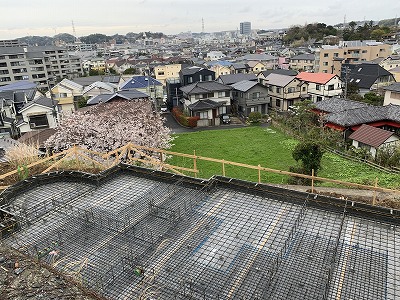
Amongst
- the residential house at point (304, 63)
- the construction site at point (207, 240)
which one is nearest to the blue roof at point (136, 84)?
the residential house at point (304, 63)

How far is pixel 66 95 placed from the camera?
39.3m

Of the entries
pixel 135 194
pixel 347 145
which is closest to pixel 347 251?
pixel 135 194

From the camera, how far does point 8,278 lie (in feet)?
16.7

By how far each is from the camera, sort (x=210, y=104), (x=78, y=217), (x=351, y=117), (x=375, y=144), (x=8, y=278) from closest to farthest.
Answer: (x=8, y=278) → (x=78, y=217) → (x=375, y=144) → (x=351, y=117) → (x=210, y=104)

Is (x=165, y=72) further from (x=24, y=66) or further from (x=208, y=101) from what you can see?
(x=24, y=66)

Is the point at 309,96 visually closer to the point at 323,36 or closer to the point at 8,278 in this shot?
the point at 8,278

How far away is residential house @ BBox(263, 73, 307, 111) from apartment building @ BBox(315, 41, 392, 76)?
18.3m

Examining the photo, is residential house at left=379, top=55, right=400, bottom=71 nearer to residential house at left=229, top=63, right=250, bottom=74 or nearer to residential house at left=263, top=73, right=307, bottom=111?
residential house at left=263, top=73, right=307, bottom=111

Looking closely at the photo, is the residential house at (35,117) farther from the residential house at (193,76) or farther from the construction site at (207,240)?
the construction site at (207,240)

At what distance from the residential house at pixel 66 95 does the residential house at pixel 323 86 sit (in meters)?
28.9

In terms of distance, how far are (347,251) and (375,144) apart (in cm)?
1817

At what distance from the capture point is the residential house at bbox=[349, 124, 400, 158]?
2094 centimetres

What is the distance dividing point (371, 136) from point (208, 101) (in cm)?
1748

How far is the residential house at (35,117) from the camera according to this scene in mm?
30516
